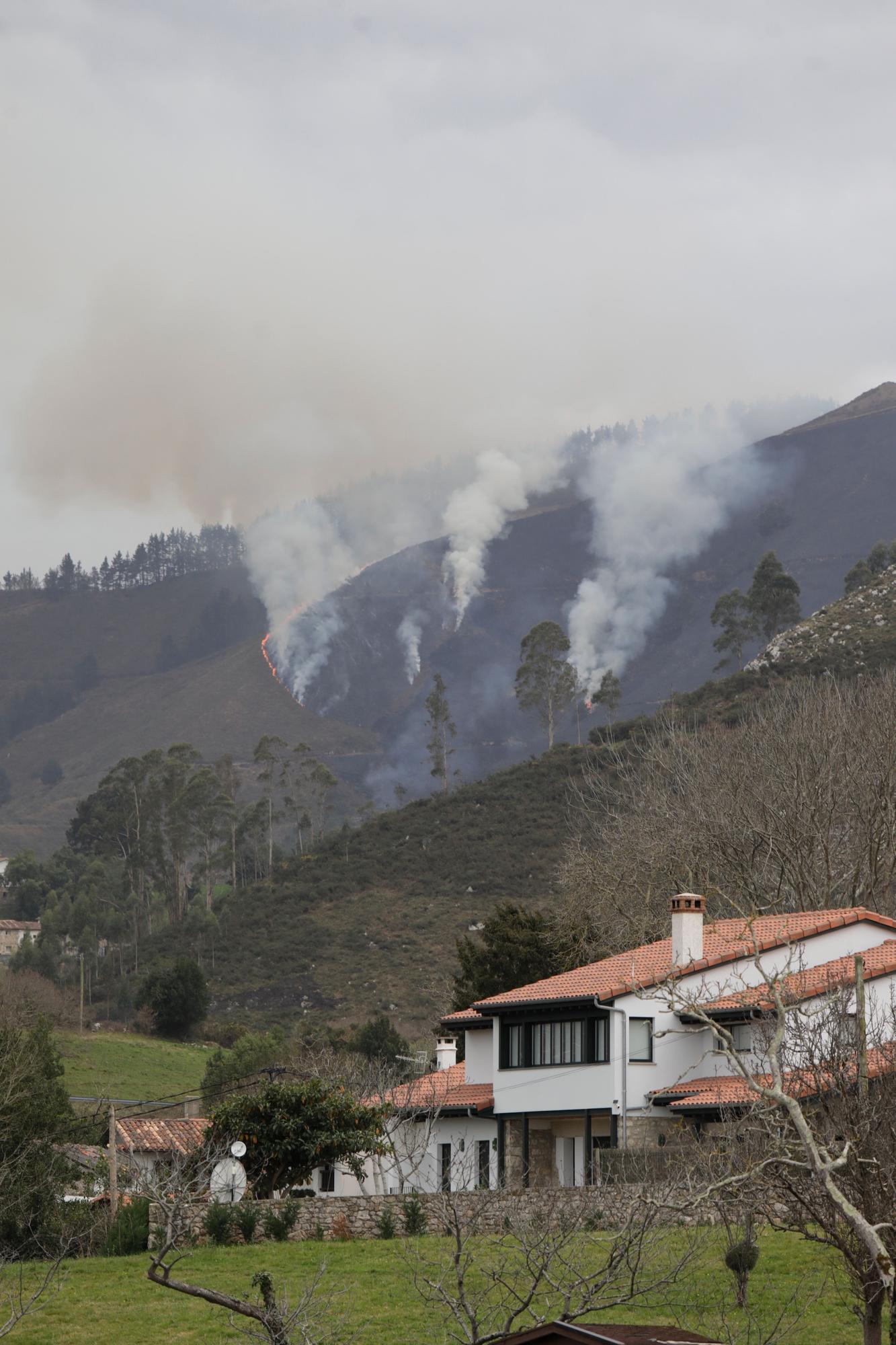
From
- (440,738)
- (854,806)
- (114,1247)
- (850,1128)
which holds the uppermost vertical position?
(440,738)

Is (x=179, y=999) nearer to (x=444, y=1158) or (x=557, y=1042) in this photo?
(x=444, y=1158)

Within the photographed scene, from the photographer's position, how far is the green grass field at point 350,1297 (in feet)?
79.4

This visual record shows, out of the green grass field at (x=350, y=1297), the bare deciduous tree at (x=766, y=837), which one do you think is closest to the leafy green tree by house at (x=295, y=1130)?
the green grass field at (x=350, y=1297)

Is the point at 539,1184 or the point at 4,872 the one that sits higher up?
the point at 4,872

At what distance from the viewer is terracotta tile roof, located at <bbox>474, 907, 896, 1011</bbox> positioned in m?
38.9

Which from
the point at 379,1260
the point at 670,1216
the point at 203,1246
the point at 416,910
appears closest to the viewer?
the point at 670,1216

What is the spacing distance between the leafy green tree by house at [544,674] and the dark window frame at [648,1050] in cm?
11041

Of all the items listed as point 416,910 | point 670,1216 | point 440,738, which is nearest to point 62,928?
point 416,910

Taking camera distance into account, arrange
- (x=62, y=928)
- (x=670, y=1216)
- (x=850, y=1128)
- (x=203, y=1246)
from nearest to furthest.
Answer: (x=850, y=1128) < (x=670, y=1216) < (x=203, y=1246) < (x=62, y=928)

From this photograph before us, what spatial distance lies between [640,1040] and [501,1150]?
457 cm

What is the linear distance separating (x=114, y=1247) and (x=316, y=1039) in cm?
3831

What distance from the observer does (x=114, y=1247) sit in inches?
1332

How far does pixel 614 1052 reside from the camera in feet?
127

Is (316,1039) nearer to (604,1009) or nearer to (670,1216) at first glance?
(604,1009)
